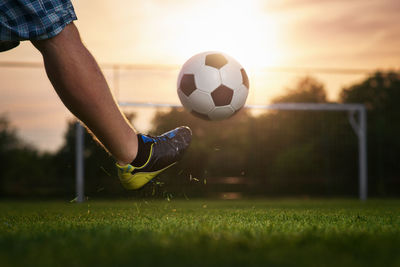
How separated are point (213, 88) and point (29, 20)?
197 centimetres

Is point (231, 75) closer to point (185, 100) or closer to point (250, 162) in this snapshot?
point (185, 100)

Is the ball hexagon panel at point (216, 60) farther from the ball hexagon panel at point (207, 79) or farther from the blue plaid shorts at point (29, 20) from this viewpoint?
the blue plaid shorts at point (29, 20)

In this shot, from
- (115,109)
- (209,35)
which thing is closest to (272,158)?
(209,35)

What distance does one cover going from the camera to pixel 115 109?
2025 millimetres

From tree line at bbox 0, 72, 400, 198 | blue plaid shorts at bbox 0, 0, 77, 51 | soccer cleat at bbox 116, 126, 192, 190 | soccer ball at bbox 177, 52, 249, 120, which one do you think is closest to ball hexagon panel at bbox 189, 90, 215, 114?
soccer ball at bbox 177, 52, 249, 120

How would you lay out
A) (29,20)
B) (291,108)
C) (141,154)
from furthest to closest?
(291,108), (141,154), (29,20)

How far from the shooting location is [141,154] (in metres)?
2.18

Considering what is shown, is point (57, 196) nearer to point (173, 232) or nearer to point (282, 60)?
point (282, 60)

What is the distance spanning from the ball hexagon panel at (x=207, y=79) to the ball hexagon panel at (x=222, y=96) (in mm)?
43

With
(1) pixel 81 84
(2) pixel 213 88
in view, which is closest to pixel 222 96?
(2) pixel 213 88

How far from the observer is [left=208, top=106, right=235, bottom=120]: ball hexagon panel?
144 inches

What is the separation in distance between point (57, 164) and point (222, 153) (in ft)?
9.88

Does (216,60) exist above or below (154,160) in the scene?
above

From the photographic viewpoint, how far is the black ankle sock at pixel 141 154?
2.17 meters
